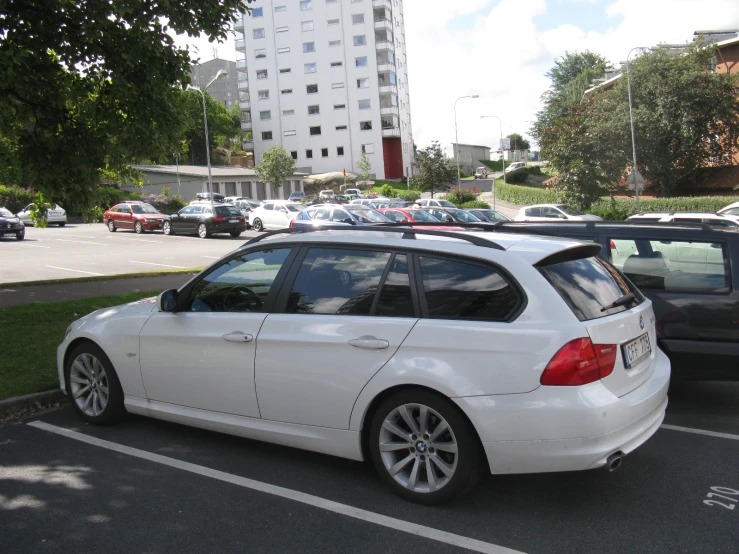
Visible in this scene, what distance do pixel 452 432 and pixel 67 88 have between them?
922cm

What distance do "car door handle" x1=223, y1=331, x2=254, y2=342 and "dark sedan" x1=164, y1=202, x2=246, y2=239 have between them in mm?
30111

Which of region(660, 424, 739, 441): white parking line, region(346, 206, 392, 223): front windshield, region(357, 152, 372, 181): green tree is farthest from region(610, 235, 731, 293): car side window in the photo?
region(357, 152, 372, 181): green tree

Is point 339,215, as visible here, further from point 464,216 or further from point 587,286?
point 587,286

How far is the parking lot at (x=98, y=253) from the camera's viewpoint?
1902 centimetres

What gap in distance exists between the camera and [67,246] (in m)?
28.5

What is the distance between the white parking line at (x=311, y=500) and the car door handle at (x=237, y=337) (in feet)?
2.90

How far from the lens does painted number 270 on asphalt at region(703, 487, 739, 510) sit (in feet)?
Answer: 12.9

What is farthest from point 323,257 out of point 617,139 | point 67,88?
point 617,139

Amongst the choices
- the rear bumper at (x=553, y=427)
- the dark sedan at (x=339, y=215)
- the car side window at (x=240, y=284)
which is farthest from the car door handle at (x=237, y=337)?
the dark sedan at (x=339, y=215)

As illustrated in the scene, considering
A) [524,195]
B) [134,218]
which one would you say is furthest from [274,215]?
[524,195]

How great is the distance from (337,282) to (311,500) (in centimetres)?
135

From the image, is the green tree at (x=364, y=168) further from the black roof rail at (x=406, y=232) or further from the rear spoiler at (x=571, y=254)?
the rear spoiler at (x=571, y=254)

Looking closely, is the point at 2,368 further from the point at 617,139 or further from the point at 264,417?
the point at 617,139

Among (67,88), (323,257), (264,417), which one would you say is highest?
(67,88)
